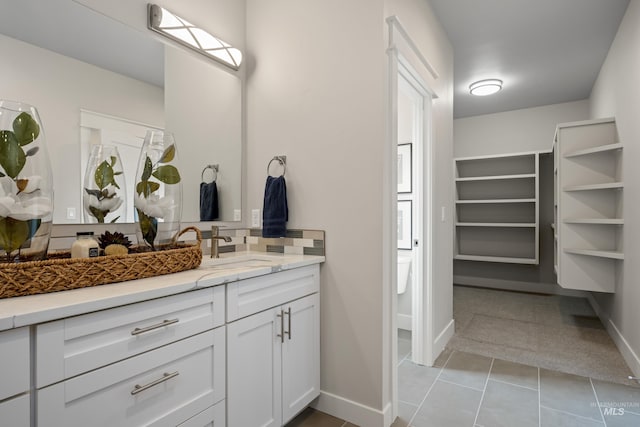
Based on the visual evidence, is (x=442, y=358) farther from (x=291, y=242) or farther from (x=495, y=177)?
Result: (x=495, y=177)

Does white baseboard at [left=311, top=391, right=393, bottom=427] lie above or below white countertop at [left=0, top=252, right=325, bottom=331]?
below

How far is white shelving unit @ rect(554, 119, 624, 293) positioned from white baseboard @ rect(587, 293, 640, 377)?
38 cm

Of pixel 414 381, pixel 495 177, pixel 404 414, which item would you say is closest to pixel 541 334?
pixel 414 381

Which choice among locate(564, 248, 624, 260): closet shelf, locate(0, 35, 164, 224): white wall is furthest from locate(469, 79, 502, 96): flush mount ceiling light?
locate(0, 35, 164, 224): white wall

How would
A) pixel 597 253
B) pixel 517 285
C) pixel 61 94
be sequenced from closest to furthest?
pixel 61 94 < pixel 597 253 < pixel 517 285

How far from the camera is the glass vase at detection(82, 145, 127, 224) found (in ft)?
4.74

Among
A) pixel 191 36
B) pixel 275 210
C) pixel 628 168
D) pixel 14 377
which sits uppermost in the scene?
pixel 191 36

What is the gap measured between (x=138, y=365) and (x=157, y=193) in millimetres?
772

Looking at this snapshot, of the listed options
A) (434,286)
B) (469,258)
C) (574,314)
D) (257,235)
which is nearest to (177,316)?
(257,235)

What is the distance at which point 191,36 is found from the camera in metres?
1.85

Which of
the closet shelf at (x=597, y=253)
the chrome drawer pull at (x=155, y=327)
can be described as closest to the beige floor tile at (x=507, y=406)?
the closet shelf at (x=597, y=253)

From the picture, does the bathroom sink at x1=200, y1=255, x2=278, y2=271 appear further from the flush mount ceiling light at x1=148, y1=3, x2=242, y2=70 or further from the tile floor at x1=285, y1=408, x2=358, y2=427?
the flush mount ceiling light at x1=148, y1=3, x2=242, y2=70

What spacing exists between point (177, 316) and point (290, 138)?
121 centimetres

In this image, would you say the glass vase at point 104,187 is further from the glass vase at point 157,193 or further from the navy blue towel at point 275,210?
the navy blue towel at point 275,210
